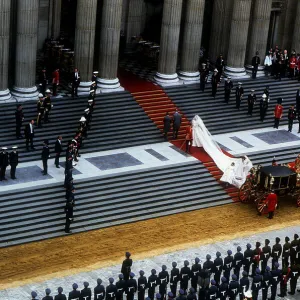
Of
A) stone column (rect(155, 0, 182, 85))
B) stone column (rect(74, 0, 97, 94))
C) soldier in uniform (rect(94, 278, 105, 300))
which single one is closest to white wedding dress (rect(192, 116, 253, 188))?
stone column (rect(155, 0, 182, 85))

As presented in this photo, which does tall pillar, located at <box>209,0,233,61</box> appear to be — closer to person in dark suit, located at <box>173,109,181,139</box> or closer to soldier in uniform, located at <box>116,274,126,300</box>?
person in dark suit, located at <box>173,109,181,139</box>

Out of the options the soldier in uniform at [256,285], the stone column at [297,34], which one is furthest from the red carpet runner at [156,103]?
the soldier in uniform at [256,285]

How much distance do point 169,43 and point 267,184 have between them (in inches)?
631

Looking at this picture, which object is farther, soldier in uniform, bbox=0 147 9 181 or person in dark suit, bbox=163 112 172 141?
person in dark suit, bbox=163 112 172 141

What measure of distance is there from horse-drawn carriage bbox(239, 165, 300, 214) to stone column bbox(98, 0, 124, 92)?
13489mm

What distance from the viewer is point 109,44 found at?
6631 cm

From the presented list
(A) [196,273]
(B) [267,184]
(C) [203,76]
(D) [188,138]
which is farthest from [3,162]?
(C) [203,76]

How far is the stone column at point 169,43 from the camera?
6838cm

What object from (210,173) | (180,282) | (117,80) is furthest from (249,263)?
(117,80)

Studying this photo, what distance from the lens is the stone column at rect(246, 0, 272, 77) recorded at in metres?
73.6

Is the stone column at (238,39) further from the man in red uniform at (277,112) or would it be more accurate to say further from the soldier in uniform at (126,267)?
the soldier in uniform at (126,267)

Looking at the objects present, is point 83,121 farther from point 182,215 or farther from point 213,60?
point 213,60

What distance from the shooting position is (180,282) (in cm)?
4606

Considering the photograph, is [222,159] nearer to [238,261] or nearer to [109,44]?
[109,44]
